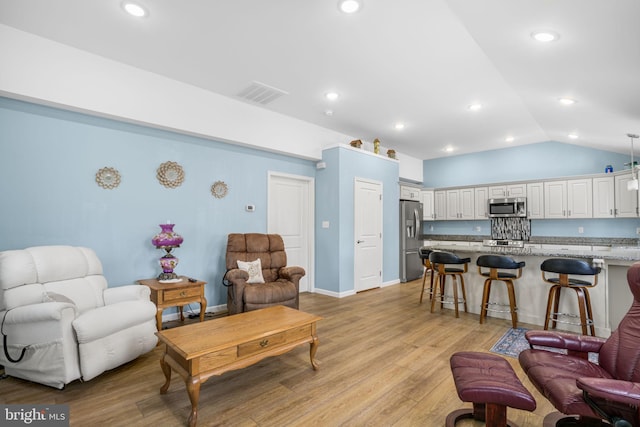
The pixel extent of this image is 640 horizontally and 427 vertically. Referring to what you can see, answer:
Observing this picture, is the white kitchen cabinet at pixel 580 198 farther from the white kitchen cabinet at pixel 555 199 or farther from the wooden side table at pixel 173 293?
the wooden side table at pixel 173 293

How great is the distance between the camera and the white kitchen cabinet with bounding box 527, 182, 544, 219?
6.25 meters

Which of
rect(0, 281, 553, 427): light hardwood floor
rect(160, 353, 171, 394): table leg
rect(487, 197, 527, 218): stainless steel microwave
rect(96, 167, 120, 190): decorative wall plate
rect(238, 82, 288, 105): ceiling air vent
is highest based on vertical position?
rect(238, 82, 288, 105): ceiling air vent

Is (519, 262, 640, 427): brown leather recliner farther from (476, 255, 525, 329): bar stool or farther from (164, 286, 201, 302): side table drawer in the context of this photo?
(164, 286, 201, 302): side table drawer

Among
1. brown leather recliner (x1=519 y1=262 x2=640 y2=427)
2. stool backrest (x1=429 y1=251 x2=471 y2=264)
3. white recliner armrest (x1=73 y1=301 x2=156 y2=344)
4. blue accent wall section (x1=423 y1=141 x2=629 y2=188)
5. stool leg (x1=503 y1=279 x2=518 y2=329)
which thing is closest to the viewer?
brown leather recliner (x1=519 y1=262 x2=640 y2=427)

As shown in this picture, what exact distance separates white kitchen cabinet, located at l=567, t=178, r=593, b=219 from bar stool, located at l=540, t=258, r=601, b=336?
302 centimetres

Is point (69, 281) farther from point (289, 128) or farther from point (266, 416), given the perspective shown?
point (289, 128)

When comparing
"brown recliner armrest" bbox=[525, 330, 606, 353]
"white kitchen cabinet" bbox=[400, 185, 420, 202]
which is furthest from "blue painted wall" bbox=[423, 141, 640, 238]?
"brown recliner armrest" bbox=[525, 330, 606, 353]

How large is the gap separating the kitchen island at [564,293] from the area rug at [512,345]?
1.66 ft

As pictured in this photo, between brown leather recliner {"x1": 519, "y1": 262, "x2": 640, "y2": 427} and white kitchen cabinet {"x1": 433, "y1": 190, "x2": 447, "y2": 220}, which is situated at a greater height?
white kitchen cabinet {"x1": 433, "y1": 190, "x2": 447, "y2": 220}

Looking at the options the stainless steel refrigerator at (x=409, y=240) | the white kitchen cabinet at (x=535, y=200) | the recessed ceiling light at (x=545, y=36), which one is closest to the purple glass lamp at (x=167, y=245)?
the recessed ceiling light at (x=545, y=36)

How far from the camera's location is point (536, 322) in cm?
387

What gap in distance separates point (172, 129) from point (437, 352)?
391 cm

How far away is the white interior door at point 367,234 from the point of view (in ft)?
18.4

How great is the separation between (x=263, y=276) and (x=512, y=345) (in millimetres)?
2949
